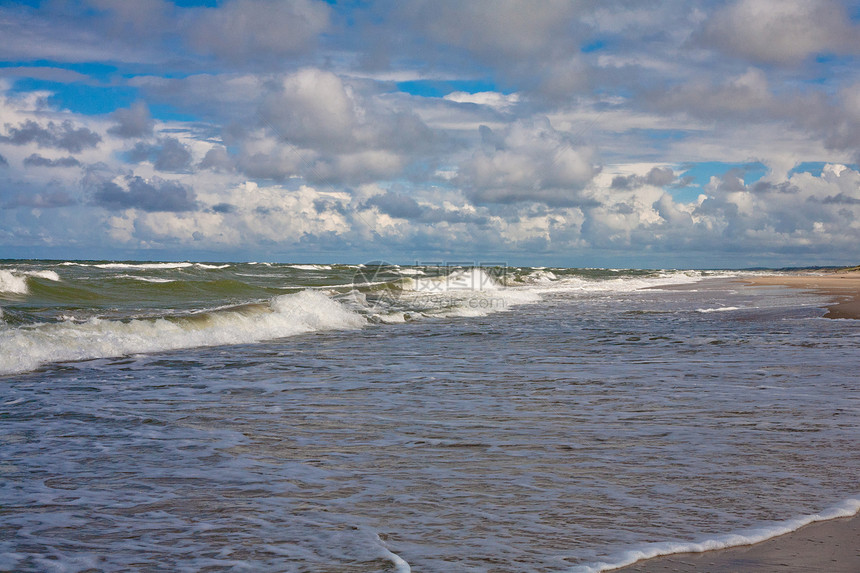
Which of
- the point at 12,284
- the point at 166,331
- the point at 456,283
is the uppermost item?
the point at 12,284

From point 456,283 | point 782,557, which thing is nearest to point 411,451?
point 782,557

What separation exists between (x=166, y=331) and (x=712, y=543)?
11126mm

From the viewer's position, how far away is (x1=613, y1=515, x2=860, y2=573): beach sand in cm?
311

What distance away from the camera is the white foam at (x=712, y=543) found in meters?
3.18

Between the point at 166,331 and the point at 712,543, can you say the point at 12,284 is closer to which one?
the point at 166,331

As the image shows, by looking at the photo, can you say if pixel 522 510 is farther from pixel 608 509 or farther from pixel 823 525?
pixel 823 525

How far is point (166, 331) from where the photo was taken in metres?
12.6

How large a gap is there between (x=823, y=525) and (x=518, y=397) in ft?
12.5

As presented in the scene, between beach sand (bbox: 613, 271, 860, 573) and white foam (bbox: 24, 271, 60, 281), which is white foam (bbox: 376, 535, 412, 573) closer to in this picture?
beach sand (bbox: 613, 271, 860, 573)

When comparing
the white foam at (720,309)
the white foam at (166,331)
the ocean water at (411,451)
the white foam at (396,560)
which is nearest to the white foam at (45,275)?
the white foam at (166,331)

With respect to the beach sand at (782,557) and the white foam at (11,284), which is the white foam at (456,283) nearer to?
the white foam at (11,284)

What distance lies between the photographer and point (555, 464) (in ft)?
15.6

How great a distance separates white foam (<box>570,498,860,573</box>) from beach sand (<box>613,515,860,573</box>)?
0.09ft

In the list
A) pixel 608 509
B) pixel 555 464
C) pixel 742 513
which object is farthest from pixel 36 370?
pixel 742 513
